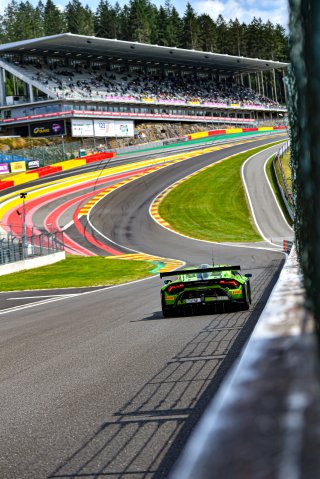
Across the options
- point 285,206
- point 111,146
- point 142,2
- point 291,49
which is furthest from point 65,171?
point 142,2

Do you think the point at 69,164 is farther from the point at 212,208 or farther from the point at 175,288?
the point at 175,288

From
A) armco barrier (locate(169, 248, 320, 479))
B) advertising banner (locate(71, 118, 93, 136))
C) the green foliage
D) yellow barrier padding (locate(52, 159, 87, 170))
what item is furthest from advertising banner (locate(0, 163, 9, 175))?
the green foliage

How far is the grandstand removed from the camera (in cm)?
8975

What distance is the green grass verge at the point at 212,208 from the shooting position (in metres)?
47.9

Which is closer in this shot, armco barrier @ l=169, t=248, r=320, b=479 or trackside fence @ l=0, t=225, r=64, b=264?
armco barrier @ l=169, t=248, r=320, b=479

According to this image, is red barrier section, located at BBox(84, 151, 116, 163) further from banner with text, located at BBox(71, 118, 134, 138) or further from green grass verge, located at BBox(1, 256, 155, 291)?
green grass verge, located at BBox(1, 256, 155, 291)

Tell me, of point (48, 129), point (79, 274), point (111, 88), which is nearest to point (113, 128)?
point (48, 129)

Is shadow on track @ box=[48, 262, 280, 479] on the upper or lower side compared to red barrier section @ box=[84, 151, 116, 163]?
lower

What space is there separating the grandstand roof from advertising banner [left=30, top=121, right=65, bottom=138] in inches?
475

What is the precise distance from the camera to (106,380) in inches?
373

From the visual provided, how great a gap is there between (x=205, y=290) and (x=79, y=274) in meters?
18.8

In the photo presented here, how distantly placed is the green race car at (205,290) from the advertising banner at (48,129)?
73102 millimetres

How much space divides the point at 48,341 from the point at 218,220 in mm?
38338

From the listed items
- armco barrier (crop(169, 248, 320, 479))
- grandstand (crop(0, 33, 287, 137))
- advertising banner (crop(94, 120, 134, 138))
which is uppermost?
grandstand (crop(0, 33, 287, 137))
